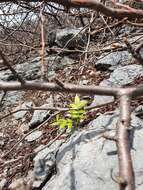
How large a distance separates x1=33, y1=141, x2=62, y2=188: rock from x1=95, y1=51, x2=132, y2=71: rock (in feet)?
4.93

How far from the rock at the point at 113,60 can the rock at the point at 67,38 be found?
62 centimetres

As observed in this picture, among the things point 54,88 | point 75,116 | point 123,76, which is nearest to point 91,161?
point 75,116

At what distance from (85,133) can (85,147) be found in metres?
0.19

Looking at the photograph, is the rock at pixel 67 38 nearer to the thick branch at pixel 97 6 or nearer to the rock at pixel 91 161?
the rock at pixel 91 161

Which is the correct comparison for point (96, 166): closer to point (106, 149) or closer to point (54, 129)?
point (106, 149)

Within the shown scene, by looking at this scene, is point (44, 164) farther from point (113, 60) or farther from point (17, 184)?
point (113, 60)

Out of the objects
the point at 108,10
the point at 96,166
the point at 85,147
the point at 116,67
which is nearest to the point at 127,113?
the point at 108,10

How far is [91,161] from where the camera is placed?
2.51 meters

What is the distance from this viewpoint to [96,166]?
96.7 inches

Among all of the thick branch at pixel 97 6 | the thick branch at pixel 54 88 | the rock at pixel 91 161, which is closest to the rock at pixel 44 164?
the rock at pixel 91 161

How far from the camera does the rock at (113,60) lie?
4.48m

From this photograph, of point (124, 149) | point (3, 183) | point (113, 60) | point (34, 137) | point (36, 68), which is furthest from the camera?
point (36, 68)

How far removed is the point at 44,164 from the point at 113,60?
1.81 m

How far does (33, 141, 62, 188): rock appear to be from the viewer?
118 inches
